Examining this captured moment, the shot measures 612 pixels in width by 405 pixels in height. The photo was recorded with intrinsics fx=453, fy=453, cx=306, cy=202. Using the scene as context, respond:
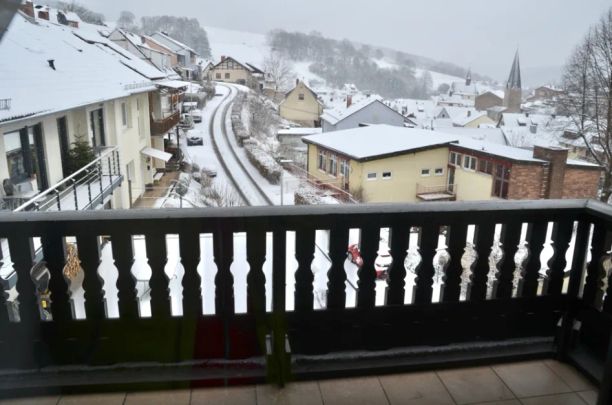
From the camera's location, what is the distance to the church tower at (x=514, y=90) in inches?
110

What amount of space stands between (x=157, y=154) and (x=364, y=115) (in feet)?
7.93

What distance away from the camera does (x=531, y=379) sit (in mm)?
1525

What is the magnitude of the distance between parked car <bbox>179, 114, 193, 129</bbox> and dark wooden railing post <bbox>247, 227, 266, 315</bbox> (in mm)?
2803

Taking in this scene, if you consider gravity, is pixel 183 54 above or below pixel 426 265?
above

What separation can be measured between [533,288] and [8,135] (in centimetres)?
375

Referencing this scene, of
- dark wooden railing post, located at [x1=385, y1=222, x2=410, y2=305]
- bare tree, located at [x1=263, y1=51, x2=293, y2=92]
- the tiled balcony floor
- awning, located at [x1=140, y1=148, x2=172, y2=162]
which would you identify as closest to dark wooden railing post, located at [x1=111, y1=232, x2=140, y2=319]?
the tiled balcony floor

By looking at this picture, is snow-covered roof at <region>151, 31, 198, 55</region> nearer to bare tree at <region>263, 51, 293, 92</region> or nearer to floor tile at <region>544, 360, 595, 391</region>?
bare tree at <region>263, 51, 293, 92</region>

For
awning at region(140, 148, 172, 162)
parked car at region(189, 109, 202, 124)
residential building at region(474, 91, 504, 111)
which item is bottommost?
awning at region(140, 148, 172, 162)

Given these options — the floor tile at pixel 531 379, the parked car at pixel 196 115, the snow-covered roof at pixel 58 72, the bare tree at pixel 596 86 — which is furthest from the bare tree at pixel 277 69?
the floor tile at pixel 531 379

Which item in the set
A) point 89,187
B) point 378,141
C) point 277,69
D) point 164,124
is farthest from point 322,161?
point 164,124

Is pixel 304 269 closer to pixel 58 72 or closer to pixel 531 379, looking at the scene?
pixel 531 379

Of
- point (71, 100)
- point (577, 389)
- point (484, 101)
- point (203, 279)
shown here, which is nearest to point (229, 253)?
point (203, 279)

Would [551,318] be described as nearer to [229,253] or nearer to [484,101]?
[229,253]

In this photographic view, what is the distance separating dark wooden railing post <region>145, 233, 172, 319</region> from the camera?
4.57ft
